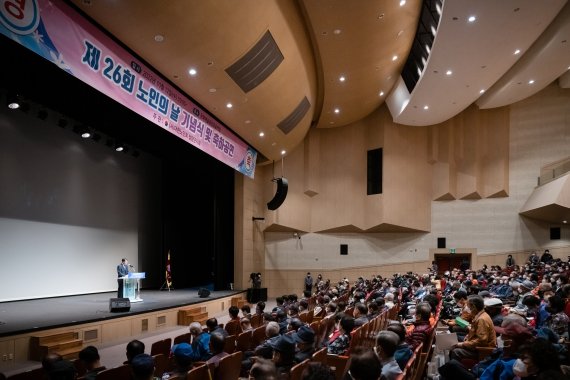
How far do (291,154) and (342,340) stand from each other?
51.0 ft

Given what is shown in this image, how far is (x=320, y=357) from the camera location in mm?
3852

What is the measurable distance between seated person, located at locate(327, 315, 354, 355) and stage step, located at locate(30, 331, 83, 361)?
4373mm

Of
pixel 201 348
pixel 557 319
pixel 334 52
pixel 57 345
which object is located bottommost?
pixel 57 345

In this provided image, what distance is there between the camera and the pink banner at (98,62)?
5863 mm

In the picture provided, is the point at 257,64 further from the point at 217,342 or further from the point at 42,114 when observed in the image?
the point at 217,342

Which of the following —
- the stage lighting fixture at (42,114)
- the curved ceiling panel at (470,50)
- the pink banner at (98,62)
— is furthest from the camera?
the stage lighting fixture at (42,114)

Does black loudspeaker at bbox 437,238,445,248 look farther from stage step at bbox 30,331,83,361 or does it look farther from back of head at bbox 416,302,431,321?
stage step at bbox 30,331,83,361

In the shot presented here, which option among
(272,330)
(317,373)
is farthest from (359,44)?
(317,373)

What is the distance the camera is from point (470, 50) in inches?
496

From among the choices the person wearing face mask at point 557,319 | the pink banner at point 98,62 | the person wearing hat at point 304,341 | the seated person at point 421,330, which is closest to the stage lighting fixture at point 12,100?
the pink banner at point 98,62

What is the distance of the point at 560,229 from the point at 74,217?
17009 mm

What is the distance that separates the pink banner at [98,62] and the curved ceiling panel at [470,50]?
6313 millimetres

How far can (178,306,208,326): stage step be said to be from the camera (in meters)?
10.7

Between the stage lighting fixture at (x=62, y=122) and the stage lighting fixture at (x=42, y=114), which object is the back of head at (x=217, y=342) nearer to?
the stage lighting fixture at (x=42, y=114)
